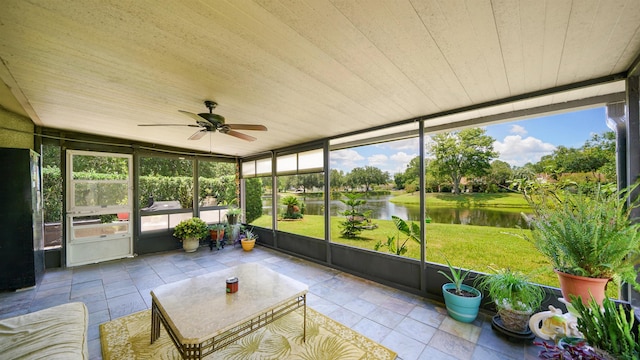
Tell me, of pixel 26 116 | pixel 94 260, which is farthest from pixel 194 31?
pixel 94 260

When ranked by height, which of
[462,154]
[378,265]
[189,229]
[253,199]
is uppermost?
[462,154]

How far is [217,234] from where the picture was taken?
5781 millimetres

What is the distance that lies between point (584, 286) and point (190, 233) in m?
6.43

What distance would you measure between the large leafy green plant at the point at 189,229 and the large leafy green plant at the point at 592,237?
6.19 m

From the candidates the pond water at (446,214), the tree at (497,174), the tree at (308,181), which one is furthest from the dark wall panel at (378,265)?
the tree at (308,181)

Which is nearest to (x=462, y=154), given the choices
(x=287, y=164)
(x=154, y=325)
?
(x=287, y=164)

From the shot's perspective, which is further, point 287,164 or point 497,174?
point 287,164

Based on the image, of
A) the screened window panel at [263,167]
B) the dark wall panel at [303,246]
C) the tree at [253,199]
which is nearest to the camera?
the dark wall panel at [303,246]

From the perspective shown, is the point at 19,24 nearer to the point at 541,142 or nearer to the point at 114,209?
the point at 114,209

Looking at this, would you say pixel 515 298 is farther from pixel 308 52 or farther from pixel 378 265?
pixel 308 52

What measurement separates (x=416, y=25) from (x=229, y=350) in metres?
3.15

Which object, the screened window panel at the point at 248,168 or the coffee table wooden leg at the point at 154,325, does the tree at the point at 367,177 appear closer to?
the screened window panel at the point at 248,168

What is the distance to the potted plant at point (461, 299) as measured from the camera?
251 centimetres

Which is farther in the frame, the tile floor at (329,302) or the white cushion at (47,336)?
the tile floor at (329,302)
